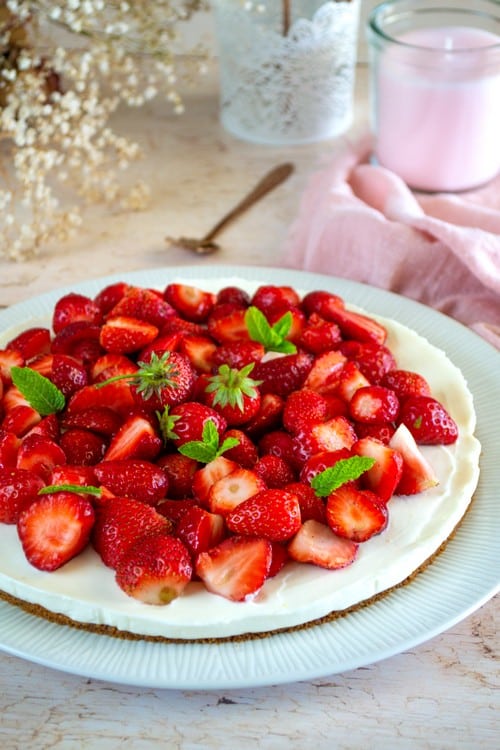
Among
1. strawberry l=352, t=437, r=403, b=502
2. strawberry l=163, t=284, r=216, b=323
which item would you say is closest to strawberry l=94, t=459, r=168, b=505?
strawberry l=352, t=437, r=403, b=502

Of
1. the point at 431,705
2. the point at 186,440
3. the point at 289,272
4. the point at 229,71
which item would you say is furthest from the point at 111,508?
the point at 229,71

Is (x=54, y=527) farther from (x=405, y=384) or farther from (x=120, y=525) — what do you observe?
(x=405, y=384)

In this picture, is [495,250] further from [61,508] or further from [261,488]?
[61,508]

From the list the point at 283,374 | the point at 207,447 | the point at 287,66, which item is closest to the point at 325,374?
the point at 283,374

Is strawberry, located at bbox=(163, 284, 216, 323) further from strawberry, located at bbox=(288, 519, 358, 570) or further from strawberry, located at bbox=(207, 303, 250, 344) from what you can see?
strawberry, located at bbox=(288, 519, 358, 570)

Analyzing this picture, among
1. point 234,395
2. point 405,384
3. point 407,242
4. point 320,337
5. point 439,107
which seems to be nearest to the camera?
point 234,395

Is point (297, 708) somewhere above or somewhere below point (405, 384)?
below
